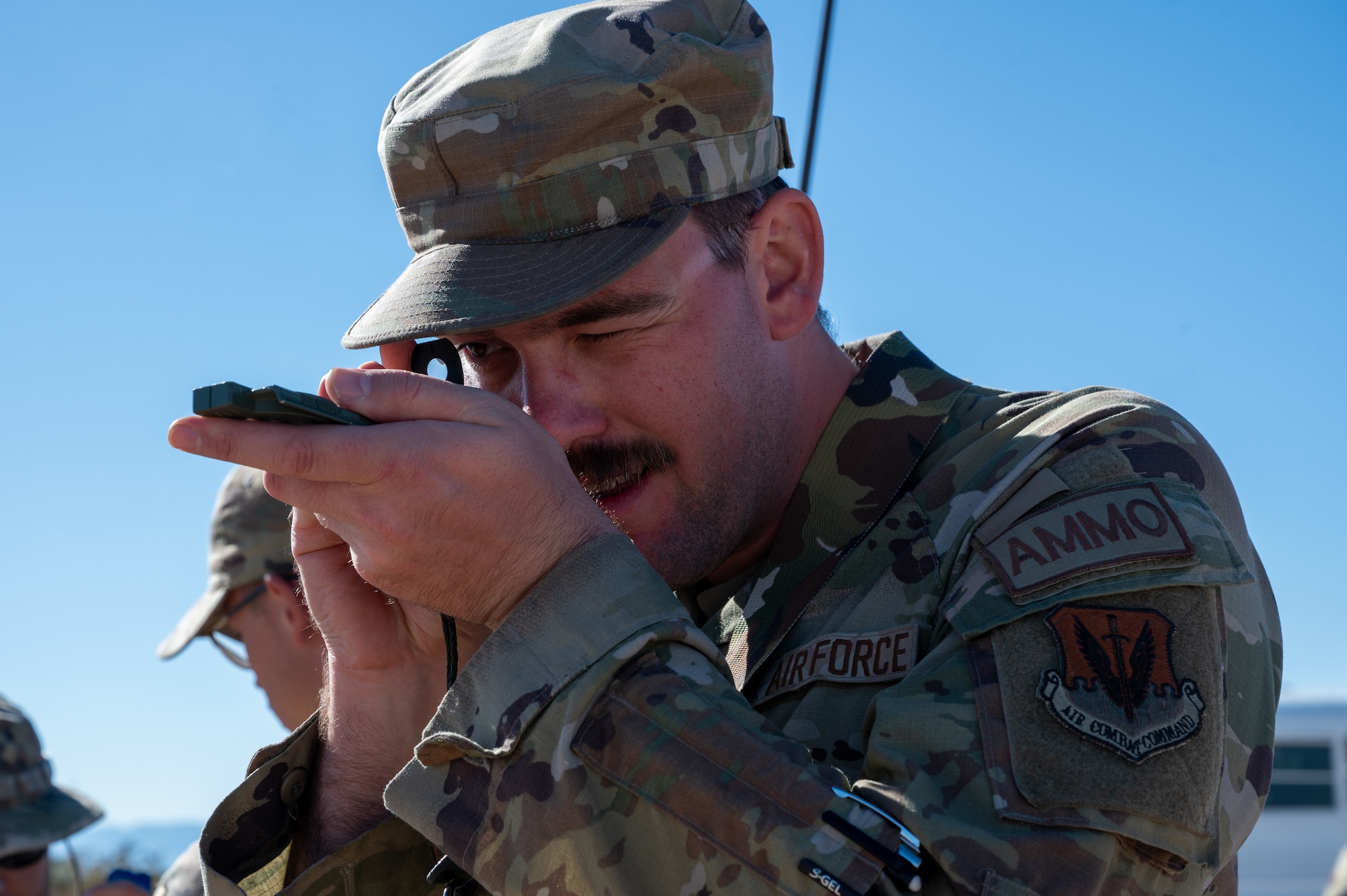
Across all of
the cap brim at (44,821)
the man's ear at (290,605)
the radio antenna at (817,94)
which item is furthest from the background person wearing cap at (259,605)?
the radio antenna at (817,94)

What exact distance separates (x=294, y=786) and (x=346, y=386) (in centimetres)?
87

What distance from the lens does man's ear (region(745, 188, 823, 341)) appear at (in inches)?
103

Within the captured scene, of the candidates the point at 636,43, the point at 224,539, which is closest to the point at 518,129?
the point at 636,43

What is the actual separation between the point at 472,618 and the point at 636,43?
1178 millimetres

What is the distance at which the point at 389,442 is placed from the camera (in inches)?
65.2

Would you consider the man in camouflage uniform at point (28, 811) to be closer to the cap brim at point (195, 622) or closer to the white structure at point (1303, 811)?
the cap brim at point (195, 622)

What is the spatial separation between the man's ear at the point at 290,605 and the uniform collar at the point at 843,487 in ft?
9.30

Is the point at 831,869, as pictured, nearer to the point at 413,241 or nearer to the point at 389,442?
the point at 389,442

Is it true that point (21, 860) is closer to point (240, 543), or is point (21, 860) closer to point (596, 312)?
point (240, 543)

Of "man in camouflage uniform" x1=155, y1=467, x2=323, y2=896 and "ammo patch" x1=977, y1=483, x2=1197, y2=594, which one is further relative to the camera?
"man in camouflage uniform" x1=155, y1=467, x2=323, y2=896

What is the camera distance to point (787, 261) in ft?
8.89

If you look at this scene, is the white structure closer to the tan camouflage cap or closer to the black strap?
the tan camouflage cap

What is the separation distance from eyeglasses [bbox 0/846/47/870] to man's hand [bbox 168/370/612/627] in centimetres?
458

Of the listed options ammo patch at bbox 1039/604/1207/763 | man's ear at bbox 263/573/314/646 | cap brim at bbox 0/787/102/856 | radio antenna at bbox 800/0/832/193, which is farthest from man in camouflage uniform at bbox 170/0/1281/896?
cap brim at bbox 0/787/102/856
